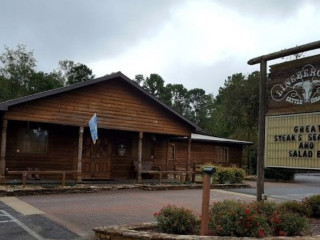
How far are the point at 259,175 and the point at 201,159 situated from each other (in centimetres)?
1964

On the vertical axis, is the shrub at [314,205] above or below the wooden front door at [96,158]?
below

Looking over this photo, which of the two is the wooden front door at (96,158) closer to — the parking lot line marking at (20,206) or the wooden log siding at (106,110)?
the wooden log siding at (106,110)

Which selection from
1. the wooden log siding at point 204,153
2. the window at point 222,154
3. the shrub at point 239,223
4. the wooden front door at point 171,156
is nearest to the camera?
the shrub at point 239,223

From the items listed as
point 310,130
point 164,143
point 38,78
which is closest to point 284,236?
point 310,130

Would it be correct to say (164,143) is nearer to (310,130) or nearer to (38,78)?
(310,130)

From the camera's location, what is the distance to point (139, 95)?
21.7 meters

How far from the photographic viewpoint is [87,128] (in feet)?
69.6

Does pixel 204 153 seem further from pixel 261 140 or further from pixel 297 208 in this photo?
pixel 297 208

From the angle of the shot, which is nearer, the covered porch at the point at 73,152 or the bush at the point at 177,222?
the bush at the point at 177,222

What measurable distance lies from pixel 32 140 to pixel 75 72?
46135 millimetres

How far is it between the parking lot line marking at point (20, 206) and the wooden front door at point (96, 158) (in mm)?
6984

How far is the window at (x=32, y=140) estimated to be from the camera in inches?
766

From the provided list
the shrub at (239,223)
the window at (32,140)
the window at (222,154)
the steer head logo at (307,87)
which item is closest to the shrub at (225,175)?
the window at (222,154)

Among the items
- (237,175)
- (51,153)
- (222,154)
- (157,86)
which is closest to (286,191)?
(237,175)
